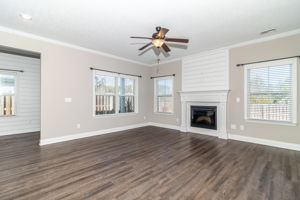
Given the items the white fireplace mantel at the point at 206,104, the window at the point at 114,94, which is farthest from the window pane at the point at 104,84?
the white fireplace mantel at the point at 206,104

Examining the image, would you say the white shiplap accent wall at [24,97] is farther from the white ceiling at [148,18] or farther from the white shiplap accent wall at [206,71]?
the white shiplap accent wall at [206,71]

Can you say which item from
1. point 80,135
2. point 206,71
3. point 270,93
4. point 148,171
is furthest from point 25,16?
point 270,93

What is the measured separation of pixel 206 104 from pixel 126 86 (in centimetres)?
329

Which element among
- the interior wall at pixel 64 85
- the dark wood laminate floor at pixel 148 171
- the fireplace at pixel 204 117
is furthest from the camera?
the fireplace at pixel 204 117

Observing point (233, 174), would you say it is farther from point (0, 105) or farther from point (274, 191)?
point (0, 105)

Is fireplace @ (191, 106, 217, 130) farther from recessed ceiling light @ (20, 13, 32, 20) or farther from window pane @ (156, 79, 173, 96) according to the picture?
recessed ceiling light @ (20, 13, 32, 20)

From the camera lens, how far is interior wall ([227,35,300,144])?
11.4ft

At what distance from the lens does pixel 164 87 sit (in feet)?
20.8

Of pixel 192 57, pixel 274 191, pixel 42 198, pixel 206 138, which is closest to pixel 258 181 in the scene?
pixel 274 191

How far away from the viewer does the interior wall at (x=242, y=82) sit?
3.48 meters

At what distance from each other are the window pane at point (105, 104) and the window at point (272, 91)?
181 inches

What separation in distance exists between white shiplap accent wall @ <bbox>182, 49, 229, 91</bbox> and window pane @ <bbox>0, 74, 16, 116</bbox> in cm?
628

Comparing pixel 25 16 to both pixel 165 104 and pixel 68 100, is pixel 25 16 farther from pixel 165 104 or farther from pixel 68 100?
pixel 165 104

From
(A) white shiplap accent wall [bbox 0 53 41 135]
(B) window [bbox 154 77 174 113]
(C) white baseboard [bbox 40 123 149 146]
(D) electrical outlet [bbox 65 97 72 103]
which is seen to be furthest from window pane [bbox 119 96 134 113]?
(A) white shiplap accent wall [bbox 0 53 41 135]
